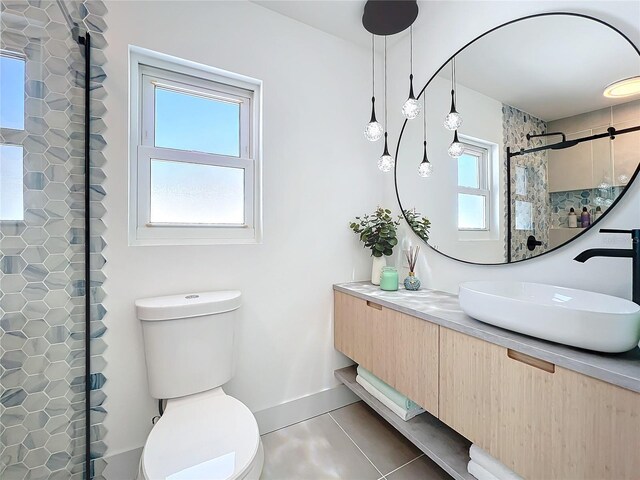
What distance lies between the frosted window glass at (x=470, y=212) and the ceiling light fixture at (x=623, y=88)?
56 cm

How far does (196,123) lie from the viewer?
151 cm

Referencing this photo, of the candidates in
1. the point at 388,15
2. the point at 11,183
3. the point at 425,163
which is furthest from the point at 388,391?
the point at 388,15

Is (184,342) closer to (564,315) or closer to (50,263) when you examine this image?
(50,263)

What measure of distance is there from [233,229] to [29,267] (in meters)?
0.82

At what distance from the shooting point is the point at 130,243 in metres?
1.31

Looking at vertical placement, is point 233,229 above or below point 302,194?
below

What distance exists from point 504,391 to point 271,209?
131cm

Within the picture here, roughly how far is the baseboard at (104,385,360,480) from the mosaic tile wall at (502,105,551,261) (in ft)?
4.41

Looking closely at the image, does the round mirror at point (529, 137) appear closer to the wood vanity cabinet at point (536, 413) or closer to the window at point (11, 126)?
the wood vanity cabinet at point (536, 413)

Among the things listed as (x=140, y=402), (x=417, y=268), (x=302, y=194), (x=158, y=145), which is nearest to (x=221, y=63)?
(x=158, y=145)

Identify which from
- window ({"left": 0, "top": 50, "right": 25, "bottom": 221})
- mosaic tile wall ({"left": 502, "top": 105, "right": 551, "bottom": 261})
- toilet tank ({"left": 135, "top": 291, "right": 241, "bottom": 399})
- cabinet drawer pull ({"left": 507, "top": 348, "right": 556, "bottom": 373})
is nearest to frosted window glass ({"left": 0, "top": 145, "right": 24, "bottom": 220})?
window ({"left": 0, "top": 50, "right": 25, "bottom": 221})

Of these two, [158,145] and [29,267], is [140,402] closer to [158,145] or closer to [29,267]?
[29,267]

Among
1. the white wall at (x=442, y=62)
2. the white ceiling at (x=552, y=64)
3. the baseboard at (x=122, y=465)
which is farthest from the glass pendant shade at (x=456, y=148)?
the baseboard at (x=122, y=465)

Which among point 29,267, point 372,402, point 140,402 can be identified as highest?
point 29,267
